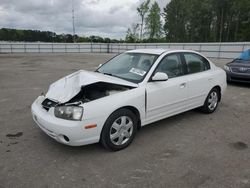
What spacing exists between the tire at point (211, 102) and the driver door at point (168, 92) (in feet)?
2.81

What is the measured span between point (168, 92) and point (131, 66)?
2.74 ft

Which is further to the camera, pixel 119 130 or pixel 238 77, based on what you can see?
pixel 238 77

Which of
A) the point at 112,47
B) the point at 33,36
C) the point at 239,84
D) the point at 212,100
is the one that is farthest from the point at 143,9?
the point at 212,100

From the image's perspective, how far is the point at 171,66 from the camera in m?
3.95

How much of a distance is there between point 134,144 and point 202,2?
49.8 m

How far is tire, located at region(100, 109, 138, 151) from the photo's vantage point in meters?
3.00

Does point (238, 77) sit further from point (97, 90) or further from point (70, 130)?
point (70, 130)

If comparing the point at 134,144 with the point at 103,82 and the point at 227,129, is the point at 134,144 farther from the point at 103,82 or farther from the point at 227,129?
the point at 227,129

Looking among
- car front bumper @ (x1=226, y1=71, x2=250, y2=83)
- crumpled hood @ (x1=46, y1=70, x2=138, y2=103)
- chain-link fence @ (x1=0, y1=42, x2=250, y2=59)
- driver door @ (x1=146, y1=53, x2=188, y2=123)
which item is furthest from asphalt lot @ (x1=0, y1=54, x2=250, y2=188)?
chain-link fence @ (x1=0, y1=42, x2=250, y2=59)

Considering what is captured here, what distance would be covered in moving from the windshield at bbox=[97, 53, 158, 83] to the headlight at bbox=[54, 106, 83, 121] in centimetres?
110

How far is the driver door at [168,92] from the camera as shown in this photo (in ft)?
11.4

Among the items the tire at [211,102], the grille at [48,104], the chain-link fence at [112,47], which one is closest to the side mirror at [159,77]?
the grille at [48,104]

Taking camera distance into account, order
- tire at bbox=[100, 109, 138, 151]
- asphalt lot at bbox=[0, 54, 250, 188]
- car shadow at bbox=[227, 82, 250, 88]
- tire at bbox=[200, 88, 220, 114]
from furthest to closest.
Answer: car shadow at bbox=[227, 82, 250, 88]
tire at bbox=[200, 88, 220, 114]
tire at bbox=[100, 109, 138, 151]
asphalt lot at bbox=[0, 54, 250, 188]

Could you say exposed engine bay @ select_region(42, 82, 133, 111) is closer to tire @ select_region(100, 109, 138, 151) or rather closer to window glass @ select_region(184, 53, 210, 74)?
tire @ select_region(100, 109, 138, 151)
